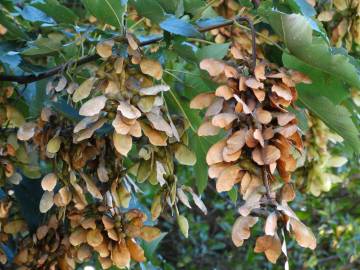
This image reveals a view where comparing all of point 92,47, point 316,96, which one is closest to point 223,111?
point 316,96

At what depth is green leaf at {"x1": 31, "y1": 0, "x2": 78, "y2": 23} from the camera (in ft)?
3.51

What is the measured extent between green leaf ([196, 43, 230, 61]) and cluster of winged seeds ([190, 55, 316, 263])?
108 mm

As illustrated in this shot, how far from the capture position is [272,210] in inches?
27.5

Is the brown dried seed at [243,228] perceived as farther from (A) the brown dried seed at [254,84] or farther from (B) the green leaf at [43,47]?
(B) the green leaf at [43,47]

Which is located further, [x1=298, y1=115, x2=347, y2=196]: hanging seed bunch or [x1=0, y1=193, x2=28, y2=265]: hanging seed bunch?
[x1=298, y1=115, x2=347, y2=196]: hanging seed bunch

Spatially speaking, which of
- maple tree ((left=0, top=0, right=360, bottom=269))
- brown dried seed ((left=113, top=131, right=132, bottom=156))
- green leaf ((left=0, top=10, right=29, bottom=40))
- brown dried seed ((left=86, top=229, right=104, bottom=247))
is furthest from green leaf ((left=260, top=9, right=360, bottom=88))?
green leaf ((left=0, top=10, right=29, bottom=40))

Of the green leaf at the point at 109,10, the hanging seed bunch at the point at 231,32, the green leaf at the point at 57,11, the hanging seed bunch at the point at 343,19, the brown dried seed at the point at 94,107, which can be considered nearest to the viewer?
the brown dried seed at the point at 94,107

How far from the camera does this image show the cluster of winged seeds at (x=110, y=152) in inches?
32.6

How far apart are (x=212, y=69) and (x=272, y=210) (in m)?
0.18

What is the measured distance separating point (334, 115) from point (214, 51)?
0.17m

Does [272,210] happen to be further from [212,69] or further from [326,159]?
[326,159]

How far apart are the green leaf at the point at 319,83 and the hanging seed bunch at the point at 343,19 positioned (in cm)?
33

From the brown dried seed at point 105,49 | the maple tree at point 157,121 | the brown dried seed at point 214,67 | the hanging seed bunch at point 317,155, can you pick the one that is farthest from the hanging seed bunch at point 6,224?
the hanging seed bunch at point 317,155

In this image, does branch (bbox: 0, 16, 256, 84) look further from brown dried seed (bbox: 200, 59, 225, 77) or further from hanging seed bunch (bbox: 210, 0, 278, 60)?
hanging seed bunch (bbox: 210, 0, 278, 60)
